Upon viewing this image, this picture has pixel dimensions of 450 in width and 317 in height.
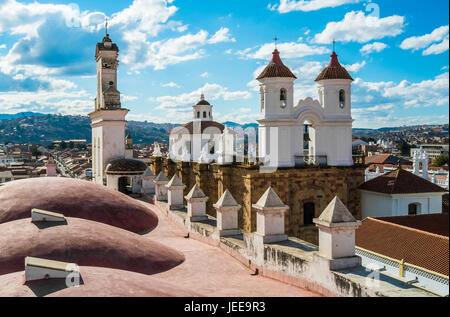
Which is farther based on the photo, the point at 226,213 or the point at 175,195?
the point at 175,195

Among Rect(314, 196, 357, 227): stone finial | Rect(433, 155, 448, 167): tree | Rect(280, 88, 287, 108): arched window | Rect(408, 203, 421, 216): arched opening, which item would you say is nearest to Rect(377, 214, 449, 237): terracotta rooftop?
Rect(408, 203, 421, 216): arched opening

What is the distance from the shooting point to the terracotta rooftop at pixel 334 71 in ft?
67.9

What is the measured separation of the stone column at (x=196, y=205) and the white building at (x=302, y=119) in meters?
8.34

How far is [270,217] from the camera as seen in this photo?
818 cm

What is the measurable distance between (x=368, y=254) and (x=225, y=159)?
848 centimetres

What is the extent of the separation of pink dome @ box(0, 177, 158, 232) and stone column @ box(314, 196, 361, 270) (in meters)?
5.95

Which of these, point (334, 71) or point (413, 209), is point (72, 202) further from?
point (413, 209)

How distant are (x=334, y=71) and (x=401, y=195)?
255 inches

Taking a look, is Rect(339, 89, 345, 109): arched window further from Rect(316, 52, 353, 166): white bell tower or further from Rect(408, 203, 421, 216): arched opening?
Rect(408, 203, 421, 216): arched opening

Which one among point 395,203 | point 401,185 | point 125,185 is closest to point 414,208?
point 395,203

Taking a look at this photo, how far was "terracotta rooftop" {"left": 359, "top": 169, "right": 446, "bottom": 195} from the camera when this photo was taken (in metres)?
19.3
